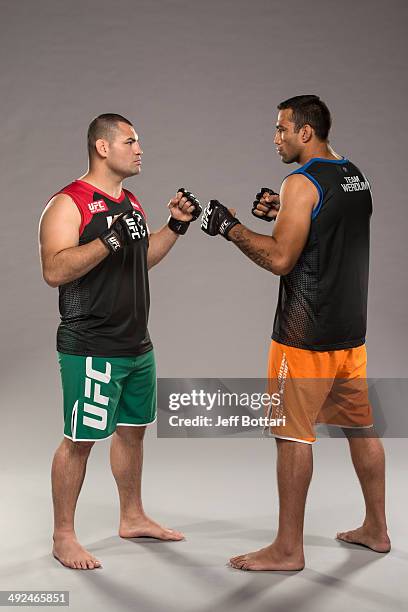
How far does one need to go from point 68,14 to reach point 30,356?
280cm

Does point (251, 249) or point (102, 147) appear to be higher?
point (102, 147)

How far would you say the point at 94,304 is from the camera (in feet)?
14.6

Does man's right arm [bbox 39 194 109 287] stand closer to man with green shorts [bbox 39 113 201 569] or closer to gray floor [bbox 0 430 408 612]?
man with green shorts [bbox 39 113 201 569]

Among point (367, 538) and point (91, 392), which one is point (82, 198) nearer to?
point (91, 392)

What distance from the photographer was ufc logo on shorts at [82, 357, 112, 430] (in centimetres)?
443

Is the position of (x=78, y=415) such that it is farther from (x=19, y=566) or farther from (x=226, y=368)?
(x=226, y=368)

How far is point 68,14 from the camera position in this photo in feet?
26.2

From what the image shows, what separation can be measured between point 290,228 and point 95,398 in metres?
1.17

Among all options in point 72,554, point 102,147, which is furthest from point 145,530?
point 102,147

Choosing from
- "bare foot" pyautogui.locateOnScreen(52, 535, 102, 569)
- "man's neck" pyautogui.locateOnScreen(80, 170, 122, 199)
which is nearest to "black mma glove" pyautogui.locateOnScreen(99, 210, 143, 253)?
"man's neck" pyautogui.locateOnScreen(80, 170, 122, 199)

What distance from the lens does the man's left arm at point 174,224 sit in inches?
189

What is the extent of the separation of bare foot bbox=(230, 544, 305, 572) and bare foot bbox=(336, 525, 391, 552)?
1.41ft

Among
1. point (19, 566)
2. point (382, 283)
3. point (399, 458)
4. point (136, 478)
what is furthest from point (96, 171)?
point (382, 283)

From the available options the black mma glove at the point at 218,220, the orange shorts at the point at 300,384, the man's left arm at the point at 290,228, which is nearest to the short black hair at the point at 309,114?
the man's left arm at the point at 290,228
